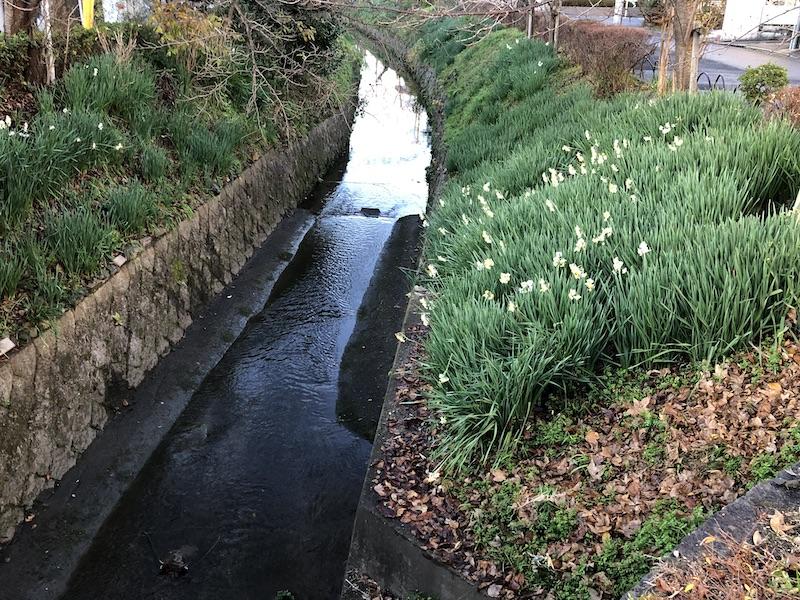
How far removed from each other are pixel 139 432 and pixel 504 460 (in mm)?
3271

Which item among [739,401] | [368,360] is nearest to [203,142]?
[368,360]

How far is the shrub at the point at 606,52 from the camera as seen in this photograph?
9156 millimetres

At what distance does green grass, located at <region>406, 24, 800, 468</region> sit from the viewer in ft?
11.0

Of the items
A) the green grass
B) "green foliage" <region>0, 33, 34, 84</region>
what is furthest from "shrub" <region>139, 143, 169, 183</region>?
the green grass

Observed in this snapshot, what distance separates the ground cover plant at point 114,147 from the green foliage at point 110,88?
13 mm

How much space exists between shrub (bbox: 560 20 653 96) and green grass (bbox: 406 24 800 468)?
2989 millimetres

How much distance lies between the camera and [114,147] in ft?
20.2

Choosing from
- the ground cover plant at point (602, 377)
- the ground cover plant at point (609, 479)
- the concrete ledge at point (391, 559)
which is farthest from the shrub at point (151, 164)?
the ground cover plant at point (609, 479)

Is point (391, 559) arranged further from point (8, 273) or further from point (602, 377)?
point (8, 273)

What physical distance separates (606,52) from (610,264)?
7136mm

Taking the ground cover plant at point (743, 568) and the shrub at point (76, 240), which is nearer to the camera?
the ground cover plant at point (743, 568)

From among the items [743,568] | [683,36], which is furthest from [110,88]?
[743,568]

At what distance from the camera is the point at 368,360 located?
21.5ft

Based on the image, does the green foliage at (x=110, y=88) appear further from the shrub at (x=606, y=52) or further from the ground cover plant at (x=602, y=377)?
the shrub at (x=606, y=52)
